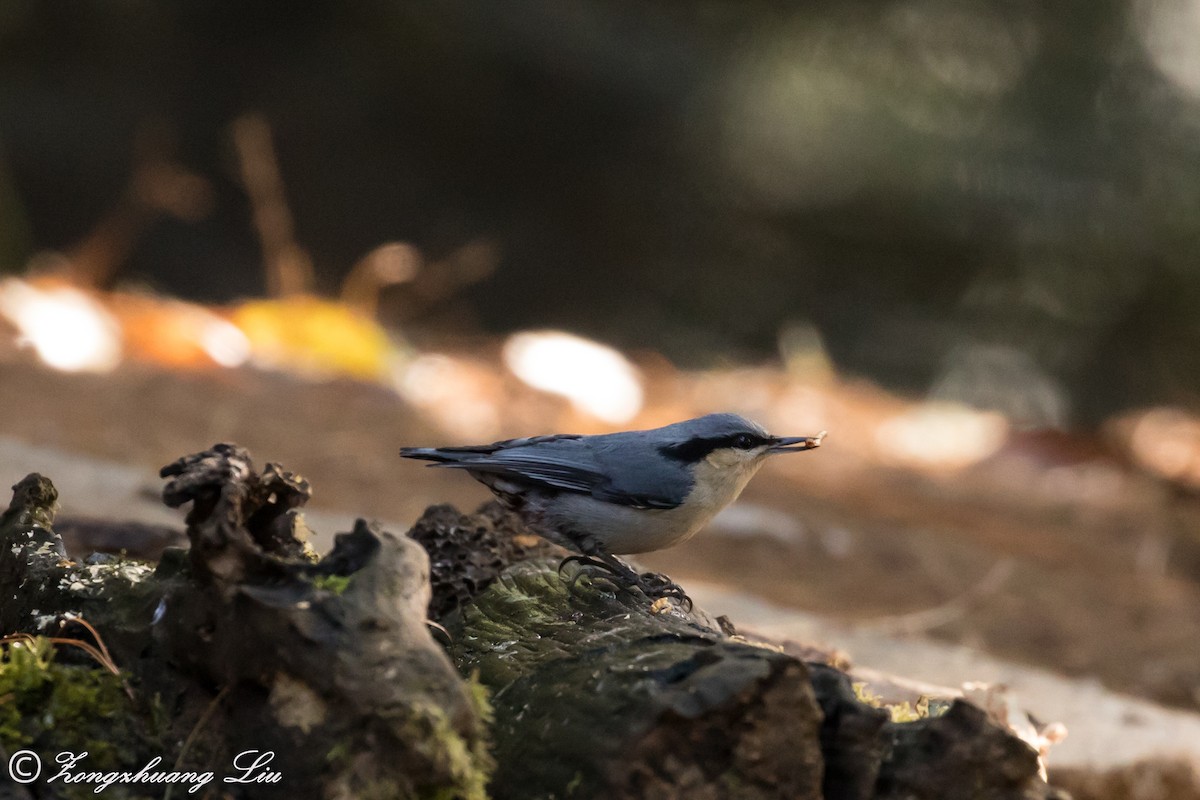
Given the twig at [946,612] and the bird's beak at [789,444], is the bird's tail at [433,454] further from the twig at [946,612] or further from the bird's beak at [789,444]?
the twig at [946,612]

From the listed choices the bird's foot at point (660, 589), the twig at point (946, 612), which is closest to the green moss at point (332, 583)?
the bird's foot at point (660, 589)

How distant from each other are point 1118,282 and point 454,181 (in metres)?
5.74

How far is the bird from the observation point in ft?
10.4

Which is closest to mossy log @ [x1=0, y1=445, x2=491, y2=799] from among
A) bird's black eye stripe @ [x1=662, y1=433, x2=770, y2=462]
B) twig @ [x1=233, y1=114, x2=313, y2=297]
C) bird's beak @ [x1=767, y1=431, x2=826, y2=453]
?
bird's black eye stripe @ [x1=662, y1=433, x2=770, y2=462]

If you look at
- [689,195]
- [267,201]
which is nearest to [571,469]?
[267,201]

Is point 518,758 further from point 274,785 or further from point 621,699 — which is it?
point 274,785

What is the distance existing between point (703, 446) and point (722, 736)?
150 centimetres

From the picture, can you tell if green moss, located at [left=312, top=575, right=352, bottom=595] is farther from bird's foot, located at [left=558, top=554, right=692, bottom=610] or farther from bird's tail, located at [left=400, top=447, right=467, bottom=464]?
bird's tail, located at [left=400, top=447, right=467, bottom=464]

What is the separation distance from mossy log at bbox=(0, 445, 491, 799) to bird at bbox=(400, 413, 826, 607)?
1.01 metres

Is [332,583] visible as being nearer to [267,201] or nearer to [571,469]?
[571,469]

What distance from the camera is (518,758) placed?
200 centimetres

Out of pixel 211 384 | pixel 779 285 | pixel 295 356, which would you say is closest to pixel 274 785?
pixel 211 384

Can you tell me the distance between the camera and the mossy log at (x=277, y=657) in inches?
69.6

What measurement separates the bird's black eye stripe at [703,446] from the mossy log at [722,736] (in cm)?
113
